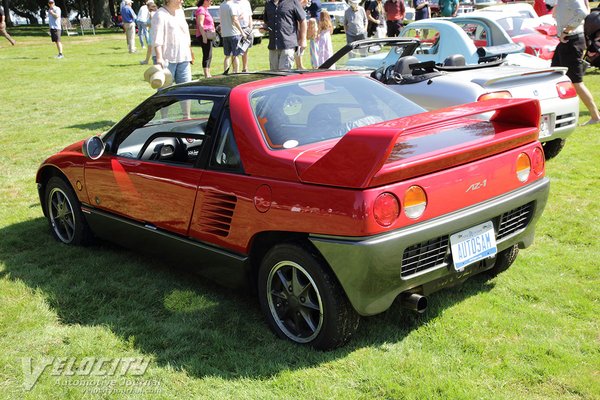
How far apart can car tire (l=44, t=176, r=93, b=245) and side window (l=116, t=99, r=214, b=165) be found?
0.80 metres

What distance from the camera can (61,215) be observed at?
5.26 metres

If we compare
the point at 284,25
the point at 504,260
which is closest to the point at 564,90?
the point at 504,260

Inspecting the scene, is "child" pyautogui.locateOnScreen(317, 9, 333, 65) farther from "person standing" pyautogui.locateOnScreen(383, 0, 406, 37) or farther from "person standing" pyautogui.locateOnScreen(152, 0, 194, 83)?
"person standing" pyautogui.locateOnScreen(152, 0, 194, 83)

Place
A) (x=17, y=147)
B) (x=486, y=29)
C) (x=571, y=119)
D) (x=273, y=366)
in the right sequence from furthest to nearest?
(x=486, y=29) < (x=17, y=147) < (x=571, y=119) < (x=273, y=366)

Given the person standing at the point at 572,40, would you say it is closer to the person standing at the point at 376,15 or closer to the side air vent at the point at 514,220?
the side air vent at the point at 514,220

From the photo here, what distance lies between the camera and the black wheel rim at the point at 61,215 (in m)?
5.17

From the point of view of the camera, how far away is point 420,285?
3.23 meters

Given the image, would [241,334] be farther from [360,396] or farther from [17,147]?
[17,147]

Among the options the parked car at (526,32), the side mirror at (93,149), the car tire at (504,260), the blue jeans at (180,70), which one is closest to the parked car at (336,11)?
the parked car at (526,32)

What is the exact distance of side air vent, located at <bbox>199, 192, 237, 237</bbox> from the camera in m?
3.57

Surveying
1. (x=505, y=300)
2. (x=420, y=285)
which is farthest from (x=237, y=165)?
(x=505, y=300)

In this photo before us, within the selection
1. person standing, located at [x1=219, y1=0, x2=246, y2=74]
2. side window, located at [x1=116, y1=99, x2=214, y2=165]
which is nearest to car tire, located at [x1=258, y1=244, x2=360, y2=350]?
side window, located at [x1=116, y1=99, x2=214, y2=165]

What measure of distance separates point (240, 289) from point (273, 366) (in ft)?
2.01

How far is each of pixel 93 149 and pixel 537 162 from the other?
2.94 meters
